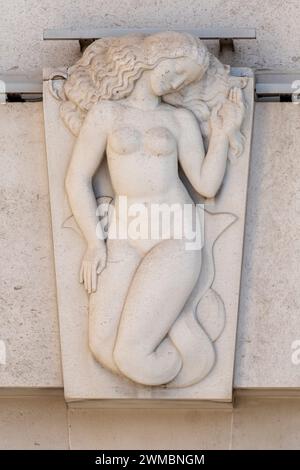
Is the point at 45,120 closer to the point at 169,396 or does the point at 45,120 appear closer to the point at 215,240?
the point at 215,240

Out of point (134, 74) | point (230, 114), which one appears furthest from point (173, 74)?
point (230, 114)

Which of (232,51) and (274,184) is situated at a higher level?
(232,51)

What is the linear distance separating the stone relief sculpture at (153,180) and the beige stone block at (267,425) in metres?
0.32

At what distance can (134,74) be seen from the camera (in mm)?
4766

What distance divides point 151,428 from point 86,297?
56 centimetres

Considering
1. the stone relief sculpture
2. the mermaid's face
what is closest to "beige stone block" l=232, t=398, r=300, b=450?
the stone relief sculpture

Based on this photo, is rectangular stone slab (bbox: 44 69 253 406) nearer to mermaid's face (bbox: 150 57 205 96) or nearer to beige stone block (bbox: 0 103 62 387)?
beige stone block (bbox: 0 103 62 387)

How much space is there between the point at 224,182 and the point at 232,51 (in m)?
0.53

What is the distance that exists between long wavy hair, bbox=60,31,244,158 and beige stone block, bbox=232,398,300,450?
94cm

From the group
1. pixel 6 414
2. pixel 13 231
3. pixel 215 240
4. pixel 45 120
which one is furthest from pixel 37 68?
pixel 6 414

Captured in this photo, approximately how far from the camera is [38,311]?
493cm

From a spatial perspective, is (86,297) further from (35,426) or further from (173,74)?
(173,74)

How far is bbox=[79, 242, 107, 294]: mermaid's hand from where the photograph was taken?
4793 mm

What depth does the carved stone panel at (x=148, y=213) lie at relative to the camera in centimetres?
475
